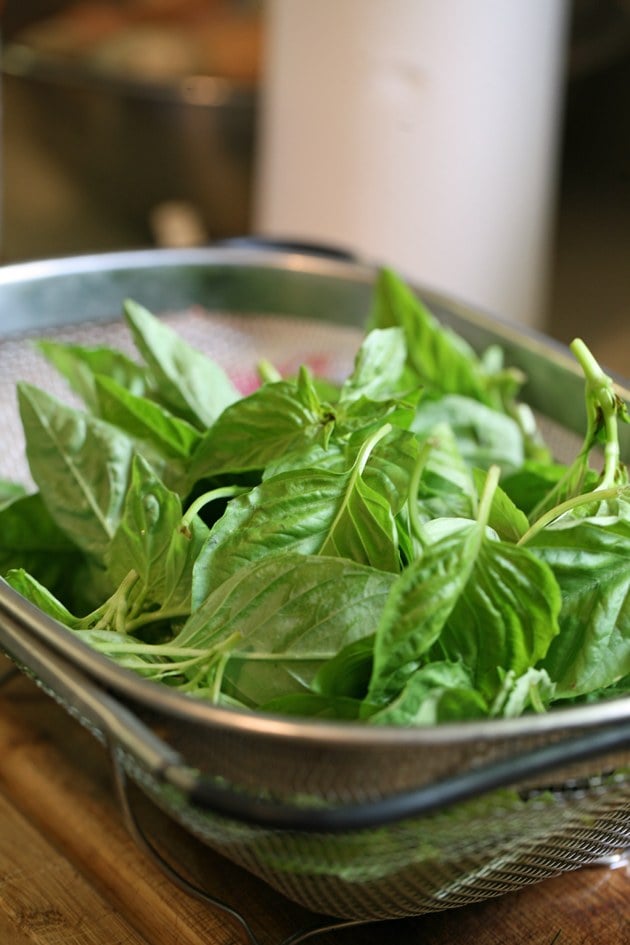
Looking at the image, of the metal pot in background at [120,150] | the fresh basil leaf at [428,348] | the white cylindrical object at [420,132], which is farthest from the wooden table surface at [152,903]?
the metal pot in background at [120,150]

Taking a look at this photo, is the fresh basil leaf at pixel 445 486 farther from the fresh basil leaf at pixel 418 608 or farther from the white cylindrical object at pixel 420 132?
the white cylindrical object at pixel 420 132

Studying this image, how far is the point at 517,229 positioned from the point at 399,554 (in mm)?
629

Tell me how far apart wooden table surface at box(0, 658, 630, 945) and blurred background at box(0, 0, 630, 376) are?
0.58 m

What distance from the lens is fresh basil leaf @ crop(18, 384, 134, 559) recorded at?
0.52 meters

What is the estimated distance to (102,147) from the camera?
1.26m

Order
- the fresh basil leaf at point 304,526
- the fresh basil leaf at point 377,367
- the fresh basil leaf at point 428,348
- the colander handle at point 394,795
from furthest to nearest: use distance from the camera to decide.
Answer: the fresh basil leaf at point 428,348, the fresh basil leaf at point 377,367, the fresh basil leaf at point 304,526, the colander handle at point 394,795

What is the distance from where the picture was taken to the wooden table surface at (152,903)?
467 mm

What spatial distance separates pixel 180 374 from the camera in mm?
575

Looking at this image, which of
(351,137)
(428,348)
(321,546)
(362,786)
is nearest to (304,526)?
(321,546)

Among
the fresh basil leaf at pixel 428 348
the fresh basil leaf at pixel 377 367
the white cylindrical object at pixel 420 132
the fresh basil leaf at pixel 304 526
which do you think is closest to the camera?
the fresh basil leaf at pixel 304 526

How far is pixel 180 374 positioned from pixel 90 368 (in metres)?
0.05

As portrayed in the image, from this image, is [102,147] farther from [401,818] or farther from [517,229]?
[401,818]

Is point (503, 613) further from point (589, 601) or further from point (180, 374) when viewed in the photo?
point (180, 374)

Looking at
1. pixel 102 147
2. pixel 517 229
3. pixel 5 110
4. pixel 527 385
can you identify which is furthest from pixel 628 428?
pixel 5 110
